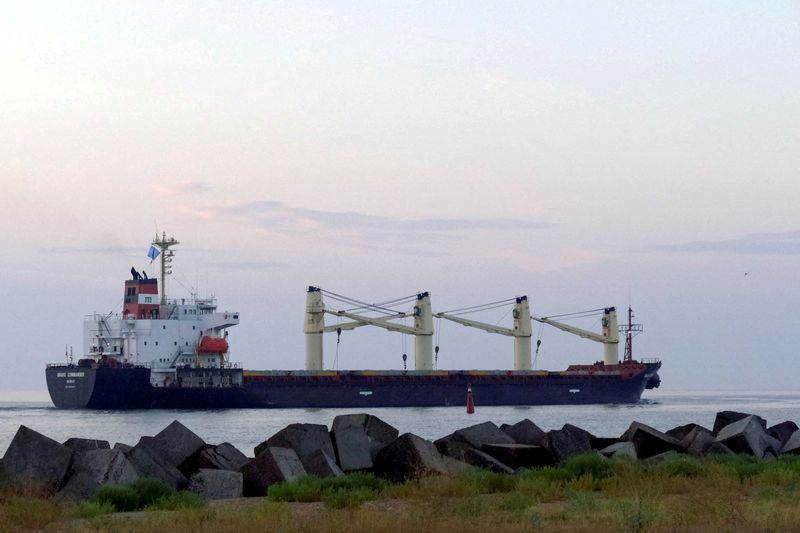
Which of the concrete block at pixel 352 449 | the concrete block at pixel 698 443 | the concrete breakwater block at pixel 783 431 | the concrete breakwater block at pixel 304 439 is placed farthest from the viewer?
the concrete breakwater block at pixel 783 431

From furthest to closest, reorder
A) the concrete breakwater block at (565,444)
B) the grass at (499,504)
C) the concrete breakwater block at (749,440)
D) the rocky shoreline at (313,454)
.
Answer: the concrete breakwater block at (749,440) → the concrete breakwater block at (565,444) → the rocky shoreline at (313,454) → the grass at (499,504)

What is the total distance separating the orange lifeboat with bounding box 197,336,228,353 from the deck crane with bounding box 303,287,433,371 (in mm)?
6804

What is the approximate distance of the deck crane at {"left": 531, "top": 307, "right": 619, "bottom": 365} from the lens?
73938 millimetres

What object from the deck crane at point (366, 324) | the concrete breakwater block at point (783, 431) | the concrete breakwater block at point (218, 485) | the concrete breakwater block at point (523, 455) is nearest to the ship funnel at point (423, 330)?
the deck crane at point (366, 324)

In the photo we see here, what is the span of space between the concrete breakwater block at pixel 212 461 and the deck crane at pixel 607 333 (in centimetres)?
6035

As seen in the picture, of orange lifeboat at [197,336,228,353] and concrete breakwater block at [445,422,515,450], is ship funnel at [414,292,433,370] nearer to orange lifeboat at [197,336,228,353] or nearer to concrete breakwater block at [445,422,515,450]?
orange lifeboat at [197,336,228,353]

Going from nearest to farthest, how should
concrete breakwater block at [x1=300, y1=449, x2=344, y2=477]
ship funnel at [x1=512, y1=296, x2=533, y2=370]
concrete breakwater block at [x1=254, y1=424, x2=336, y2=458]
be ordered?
1. concrete breakwater block at [x1=300, y1=449, x2=344, y2=477]
2. concrete breakwater block at [x1=254, y1=424, x2=336, y2=458]
3. ship funnel at [x1=512, y1=296, x2=533, y2=370]

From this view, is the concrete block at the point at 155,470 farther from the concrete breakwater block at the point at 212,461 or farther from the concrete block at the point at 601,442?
the concrete block at the point at 601,442

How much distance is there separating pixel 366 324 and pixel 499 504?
5542 cm

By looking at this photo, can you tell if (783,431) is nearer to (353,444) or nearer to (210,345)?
(353,444)

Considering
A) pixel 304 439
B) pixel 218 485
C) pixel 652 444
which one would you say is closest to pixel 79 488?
pixel 218 485

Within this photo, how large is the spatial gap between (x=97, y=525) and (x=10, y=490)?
2.35 metres

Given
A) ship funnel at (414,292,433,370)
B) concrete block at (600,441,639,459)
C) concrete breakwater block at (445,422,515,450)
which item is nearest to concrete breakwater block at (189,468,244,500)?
concrete breakwater block at (445,422,515,450)

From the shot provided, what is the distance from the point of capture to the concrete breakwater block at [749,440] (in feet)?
54.2
